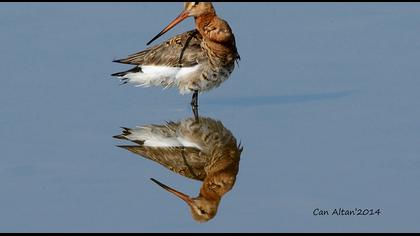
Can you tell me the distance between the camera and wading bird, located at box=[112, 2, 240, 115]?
13.0 meters

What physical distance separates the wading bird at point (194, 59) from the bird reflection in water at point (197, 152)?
2.25 ft

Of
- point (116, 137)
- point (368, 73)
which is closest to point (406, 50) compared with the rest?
point (368, 73)

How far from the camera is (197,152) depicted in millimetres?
11164

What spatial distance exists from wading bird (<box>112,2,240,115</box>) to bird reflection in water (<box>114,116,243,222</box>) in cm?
69

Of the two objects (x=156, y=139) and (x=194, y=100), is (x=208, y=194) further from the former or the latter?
(x=194, y=100)

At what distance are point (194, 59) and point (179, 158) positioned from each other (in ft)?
7.55

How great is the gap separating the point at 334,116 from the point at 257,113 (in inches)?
31.7

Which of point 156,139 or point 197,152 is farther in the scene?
point 156,139

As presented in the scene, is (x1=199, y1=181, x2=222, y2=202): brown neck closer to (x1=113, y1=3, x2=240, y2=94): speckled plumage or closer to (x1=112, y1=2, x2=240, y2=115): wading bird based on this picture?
(x1=112, y1=2, x2=240, y2=115): wading bird

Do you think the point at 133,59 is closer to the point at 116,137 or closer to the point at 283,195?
the point at 116,137

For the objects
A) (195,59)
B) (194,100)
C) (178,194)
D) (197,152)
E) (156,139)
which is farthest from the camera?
(194,100)

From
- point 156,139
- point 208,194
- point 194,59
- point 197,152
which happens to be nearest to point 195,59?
point 194,59

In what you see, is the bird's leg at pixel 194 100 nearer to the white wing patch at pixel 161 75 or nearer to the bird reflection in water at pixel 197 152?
the white wing patch at pixel 161 75

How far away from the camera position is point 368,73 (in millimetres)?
13672
